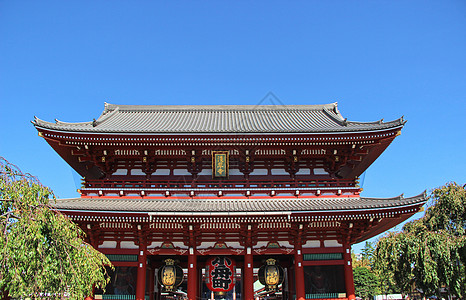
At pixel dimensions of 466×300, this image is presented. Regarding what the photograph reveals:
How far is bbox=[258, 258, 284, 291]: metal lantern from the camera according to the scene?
1462 centimetres

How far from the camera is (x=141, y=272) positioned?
44.5 feet

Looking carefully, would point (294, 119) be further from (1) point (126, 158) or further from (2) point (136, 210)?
(2) point (136, 210)

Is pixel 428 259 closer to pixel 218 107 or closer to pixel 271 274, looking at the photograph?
pixel 271 274

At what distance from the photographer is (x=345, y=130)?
46.9ft

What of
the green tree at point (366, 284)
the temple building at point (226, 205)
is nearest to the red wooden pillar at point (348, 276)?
the temple building at point (226, 205)

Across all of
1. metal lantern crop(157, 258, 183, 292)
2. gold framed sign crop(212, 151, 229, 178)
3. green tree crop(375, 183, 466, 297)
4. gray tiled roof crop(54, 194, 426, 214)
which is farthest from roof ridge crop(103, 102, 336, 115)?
metal lantern crop(157, 258, 183, 292)

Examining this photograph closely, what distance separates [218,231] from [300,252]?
3.67m

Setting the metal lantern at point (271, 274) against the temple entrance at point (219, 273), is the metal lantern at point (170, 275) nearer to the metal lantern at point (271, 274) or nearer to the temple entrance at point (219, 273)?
the temple entrance at point (219, 273)

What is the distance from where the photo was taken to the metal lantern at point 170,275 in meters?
14.5

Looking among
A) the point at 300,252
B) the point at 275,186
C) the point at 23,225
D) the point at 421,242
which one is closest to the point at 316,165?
the point at 275,186

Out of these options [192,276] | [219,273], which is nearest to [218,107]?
[219,273]

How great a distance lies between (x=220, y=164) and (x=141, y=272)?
5.78 metres

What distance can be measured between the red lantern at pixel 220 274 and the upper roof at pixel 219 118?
676 centimetres

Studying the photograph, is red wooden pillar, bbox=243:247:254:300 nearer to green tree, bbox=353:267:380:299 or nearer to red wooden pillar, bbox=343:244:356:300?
red wooden pillar, bbox=343:244:356:300
